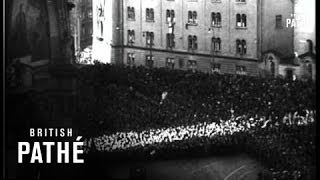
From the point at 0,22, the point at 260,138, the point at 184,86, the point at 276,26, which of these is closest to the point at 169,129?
the point at 184,86

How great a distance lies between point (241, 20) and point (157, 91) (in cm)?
101

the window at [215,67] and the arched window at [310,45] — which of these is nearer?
the arched window at [310,45]

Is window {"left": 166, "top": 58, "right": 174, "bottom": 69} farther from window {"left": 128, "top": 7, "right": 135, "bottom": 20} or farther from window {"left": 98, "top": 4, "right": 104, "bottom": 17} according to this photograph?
window {"left": 98, "top": 4, "right": 104, "bottom": 17}

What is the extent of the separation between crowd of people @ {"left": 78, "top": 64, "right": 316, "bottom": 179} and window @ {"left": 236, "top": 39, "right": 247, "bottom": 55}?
9.3 inches

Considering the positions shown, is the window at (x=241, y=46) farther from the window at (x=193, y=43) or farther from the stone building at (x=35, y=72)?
the stone building at (x=35, y=72)

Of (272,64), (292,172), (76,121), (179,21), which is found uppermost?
(179,21)

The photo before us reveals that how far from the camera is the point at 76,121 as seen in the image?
6.36 meters

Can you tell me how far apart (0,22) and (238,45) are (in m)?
2.18

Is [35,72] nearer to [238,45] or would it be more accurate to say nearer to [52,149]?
[52,149]

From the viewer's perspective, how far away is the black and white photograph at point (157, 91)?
6.27 metres

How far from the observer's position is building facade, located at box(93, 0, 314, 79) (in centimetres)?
633

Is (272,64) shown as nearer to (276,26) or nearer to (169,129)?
(276,26)

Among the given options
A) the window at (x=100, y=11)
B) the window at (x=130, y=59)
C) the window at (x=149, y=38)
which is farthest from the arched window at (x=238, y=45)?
the window at (x=100, y=11)

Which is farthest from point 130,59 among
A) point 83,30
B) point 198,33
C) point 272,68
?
point 272,68
